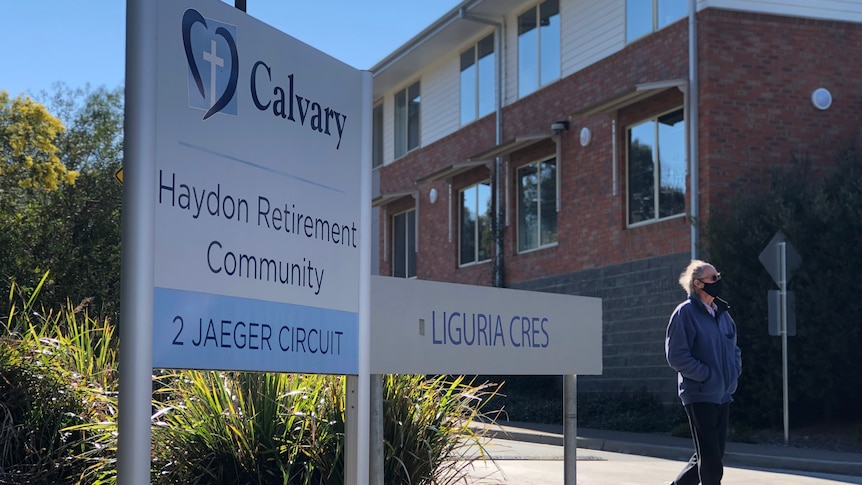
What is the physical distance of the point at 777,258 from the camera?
14.7m

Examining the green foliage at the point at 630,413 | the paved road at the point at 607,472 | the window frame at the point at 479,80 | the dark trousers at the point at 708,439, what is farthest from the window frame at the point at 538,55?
the dark trousers at the point at 708,439

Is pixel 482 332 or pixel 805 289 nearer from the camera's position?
pixel 482 332

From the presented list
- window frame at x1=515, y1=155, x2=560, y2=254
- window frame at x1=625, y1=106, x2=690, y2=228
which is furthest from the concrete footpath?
window frame at x1=515, y1=155, x2=560, y2=254

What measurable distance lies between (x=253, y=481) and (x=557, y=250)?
16352 millimetres

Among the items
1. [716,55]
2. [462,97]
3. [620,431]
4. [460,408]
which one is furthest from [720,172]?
[460,408]

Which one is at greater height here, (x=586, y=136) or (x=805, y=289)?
(x=586, y=136)

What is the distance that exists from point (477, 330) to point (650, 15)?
1499cm

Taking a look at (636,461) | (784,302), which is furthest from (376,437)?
(784,302)

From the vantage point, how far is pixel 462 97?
26.1m

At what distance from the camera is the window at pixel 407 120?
28.9 meters

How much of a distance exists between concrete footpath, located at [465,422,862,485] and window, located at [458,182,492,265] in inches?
325

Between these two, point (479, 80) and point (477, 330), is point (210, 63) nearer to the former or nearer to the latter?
point (477, 330)

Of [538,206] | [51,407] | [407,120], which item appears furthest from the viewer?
[407,120]

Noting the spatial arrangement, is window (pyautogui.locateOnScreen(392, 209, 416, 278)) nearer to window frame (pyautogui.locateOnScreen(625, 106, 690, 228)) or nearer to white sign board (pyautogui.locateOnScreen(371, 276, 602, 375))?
window frame (pyautogui.locateOnScreen(625, 106, 690, 228))
